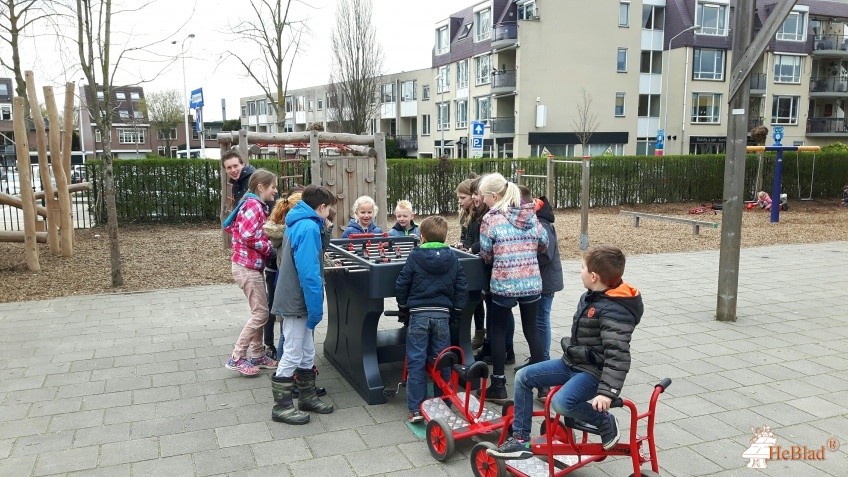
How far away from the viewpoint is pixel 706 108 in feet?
148

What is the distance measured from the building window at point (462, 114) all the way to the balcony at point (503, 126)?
5.28m

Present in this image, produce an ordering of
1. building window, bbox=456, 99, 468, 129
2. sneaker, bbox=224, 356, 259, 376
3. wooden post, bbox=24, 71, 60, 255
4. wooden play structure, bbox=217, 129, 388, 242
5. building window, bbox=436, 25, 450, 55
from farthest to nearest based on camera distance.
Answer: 1. building window, bbox=436, 25, 450, 55
2. building window, bbox=456, 99, 468, 129
3. wooden post, bbox=24, 71, 60, 255
4. wooden play structure, bbox=217, 129, 388, 242
5. sneaker, bbox=224, 356, 259, 376

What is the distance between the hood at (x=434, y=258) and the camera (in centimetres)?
434

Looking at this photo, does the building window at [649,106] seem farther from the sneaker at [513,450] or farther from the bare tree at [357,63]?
the sneaker at [513,450]

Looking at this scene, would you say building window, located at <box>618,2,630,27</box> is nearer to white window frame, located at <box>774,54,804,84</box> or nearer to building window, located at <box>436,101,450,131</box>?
white window frame, located at <box>774,54,804,84</box>

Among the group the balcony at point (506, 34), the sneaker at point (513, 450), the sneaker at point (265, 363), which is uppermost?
the balcony at point (506, 34)

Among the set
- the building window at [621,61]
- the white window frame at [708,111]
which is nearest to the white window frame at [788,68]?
the white window frame at [708,111]

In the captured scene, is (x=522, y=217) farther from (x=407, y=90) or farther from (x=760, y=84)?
(x=407, y=90)

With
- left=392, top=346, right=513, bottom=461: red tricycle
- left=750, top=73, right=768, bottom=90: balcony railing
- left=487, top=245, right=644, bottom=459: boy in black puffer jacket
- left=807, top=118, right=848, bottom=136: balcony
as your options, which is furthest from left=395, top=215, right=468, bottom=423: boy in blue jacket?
left=807, top=118, right=848, bottom=136: balcony

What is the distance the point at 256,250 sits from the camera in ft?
17.3

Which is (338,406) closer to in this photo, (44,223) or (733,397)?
(733,397)

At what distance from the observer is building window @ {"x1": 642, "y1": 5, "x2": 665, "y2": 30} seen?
43.6 metres

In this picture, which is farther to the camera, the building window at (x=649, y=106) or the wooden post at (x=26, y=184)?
the building window at (x=649, y=106)

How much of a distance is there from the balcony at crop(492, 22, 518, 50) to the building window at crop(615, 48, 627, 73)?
7.33m
